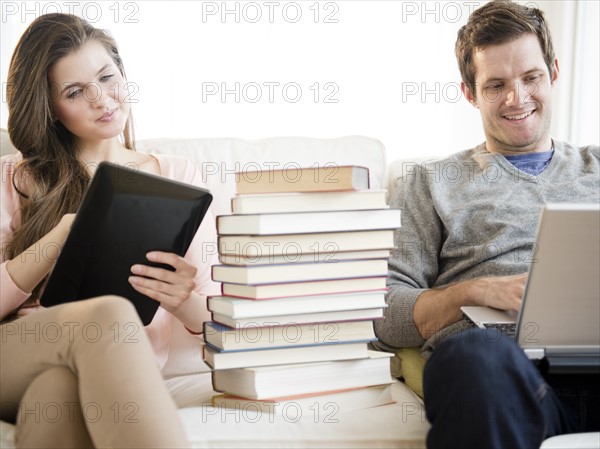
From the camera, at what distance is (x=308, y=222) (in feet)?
4.64

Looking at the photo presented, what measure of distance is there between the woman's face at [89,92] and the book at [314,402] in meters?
0.70

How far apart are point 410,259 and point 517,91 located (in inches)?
18.3

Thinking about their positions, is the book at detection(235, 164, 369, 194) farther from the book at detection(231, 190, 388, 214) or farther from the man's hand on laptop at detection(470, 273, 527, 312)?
the man's hand on laptop at detection(470, 273, 527, 312)

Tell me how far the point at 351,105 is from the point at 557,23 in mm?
758

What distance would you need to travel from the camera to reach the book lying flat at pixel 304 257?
1.41 meters

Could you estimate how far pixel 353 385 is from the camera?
1513mm

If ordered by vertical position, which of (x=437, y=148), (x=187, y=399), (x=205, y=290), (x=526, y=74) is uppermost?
(x=526, y=74)

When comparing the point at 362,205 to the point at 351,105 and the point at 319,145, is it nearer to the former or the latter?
the point at 319,145

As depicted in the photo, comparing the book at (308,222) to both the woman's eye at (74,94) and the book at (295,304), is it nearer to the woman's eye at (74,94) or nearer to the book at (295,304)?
the book at (295,304)

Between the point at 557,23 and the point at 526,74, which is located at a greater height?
the point at 557,23

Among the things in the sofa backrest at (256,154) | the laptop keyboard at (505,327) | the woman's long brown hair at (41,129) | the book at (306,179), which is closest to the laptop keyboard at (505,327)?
the laptop keyboard at (505,327)

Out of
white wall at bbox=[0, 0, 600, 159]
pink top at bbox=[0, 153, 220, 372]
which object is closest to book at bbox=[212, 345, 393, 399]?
pink top at bbox=[0, 153, 220, 372]

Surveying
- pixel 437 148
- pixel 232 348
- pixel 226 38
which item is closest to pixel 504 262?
pixel 232 348

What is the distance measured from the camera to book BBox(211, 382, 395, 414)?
147 centimetres
